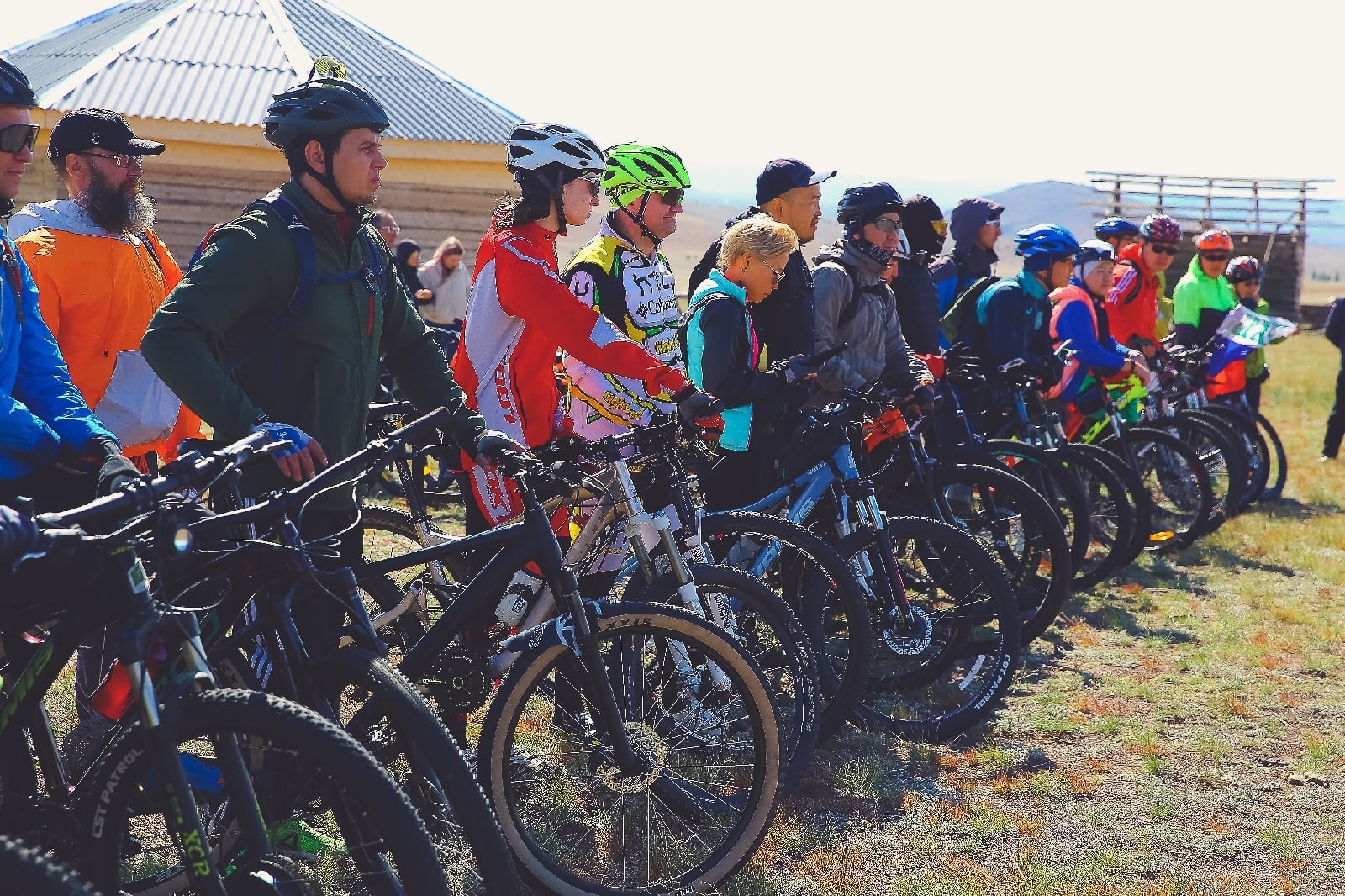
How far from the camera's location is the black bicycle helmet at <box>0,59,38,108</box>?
348cm

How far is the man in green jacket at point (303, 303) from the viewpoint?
332 centimetres

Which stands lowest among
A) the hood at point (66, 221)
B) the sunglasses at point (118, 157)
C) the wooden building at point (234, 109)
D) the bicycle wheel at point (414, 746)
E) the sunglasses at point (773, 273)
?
the bicycle wheel at point (414, 746)

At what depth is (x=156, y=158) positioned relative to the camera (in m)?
15.5

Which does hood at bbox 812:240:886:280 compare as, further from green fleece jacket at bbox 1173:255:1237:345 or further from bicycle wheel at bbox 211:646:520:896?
green fleece jacket at bbox 1173:255:1237:345

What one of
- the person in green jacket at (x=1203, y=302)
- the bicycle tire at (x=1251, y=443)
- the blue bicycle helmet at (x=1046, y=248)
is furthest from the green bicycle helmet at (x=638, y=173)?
the person in green jacket at (x=1203, y=302)

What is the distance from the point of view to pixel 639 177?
16.3 feet

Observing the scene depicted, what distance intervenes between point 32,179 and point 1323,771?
14582 millimetres

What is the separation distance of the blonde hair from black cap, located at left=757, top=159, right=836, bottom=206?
937mm

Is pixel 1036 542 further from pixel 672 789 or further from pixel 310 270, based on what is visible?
pixel 310 270

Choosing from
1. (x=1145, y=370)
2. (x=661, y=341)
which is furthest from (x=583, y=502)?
(x=1145, y=370)

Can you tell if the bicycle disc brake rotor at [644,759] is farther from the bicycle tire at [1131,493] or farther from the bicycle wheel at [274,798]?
the bicycle tire at [1131,493]

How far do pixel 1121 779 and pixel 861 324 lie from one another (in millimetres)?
2429

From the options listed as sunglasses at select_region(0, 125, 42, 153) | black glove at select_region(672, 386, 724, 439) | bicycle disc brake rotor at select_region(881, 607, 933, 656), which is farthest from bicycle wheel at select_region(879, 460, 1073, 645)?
sunglasses at select_region(0, 125, 42, 153)

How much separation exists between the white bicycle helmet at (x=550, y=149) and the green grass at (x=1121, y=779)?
2316 mm
